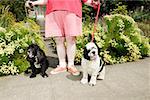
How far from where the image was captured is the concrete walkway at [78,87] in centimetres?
442

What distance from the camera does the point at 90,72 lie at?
475 cm

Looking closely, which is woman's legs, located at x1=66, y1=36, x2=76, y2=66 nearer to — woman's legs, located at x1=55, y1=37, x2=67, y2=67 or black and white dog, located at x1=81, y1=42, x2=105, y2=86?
woman's legs, located at x1=55, y1=37, x2=67, y2=67

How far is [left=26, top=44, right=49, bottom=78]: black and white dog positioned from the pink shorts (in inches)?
12.9

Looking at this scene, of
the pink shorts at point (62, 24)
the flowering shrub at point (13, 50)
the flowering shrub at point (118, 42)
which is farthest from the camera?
the flowering shrub at point (118, 42)

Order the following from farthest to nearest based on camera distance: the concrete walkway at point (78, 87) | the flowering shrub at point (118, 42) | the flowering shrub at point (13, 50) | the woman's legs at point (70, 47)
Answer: the flowering shrub at point (118, 42) < the flowering shrub at point (13, 50) < the woman's legs at point (70, 47) < the concrete walkway at point (78, 87)

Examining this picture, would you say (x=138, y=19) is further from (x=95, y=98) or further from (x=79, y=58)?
(x=95, y=98)

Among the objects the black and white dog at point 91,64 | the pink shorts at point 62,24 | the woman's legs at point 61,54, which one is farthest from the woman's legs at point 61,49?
the black and white dog at point 91,64

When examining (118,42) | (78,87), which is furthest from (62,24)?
(118,42)

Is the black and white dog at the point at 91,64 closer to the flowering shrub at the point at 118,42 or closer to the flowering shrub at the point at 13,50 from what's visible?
the flowering shrub at the point at 118,42

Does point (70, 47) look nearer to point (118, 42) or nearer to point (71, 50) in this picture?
point (71, 50)

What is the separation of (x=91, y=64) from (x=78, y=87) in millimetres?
417

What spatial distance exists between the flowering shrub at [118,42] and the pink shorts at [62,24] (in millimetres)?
829

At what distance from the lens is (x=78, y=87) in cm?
475

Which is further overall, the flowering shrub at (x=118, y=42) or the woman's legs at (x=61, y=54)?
the flowering shrub at (x=118, y=42)
